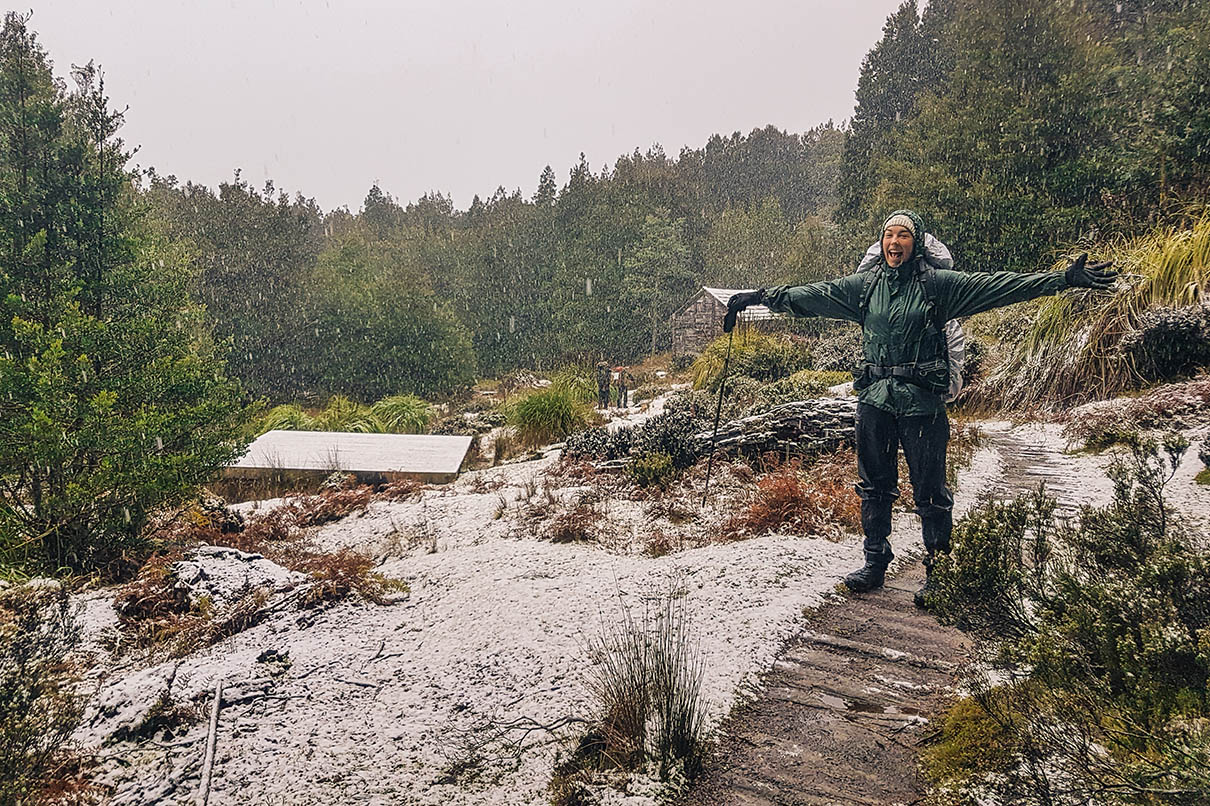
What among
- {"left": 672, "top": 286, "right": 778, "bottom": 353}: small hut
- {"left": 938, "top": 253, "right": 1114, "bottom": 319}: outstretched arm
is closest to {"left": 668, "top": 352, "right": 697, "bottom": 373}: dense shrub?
{"left": 672, "top": 286, "right": 778, "bottom": 353}: small hut

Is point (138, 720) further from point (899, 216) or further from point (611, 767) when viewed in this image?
point (899, 216)

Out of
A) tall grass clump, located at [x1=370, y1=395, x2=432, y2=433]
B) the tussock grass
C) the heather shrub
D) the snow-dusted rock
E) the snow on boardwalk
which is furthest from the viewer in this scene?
tall grass clump, located at [x1=370, y1=395, x2=432, y2=433]

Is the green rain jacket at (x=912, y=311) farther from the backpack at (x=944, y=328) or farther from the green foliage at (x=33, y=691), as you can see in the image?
the green foliage at (x=33, y=691)

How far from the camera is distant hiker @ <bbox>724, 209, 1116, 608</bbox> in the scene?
3436 millimetres

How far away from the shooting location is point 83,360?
15.6 feet

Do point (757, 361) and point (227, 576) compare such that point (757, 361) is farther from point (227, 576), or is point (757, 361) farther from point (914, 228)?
point (227, 576)

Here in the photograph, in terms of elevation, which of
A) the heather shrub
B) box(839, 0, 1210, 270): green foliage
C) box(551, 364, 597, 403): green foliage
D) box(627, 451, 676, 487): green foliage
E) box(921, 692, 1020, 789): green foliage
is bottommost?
box(921, 692, 1020, 789): green foliage

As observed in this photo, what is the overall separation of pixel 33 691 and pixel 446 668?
1.67 meters

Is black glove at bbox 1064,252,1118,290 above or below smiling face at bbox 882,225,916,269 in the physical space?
below

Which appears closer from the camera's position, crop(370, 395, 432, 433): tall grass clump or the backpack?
the backpack

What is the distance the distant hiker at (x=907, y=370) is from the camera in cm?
344

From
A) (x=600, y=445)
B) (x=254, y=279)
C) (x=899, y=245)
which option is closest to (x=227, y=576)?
(x=899, y=245)

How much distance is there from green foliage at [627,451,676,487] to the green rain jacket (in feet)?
11.0

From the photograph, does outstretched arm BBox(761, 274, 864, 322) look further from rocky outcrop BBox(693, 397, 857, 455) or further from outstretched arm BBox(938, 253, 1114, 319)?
rocky outcrop BBox(693, 397, 857, 455)
